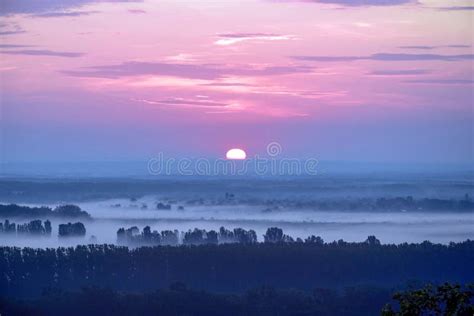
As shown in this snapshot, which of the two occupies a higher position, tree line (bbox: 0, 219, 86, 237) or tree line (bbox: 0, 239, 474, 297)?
tree line (bbox: 0, 219, 86, 237)

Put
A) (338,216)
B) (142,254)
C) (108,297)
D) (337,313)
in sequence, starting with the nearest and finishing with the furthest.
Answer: (337,313) → (108,297) → (142,254) → (338,216)

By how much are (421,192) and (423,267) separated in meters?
5.00

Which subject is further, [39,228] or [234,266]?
[39,228]

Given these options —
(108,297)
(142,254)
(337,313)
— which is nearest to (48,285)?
(108,297)

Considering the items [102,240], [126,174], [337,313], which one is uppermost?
[126,174]

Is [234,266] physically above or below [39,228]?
below

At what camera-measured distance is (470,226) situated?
689 inches

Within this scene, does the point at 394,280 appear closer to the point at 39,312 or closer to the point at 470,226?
the point at 470,226

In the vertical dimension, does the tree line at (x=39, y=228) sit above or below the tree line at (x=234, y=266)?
above

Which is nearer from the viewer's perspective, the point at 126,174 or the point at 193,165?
the point at 193,165

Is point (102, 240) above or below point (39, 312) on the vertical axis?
above

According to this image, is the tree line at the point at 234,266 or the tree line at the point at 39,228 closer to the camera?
the tree line at the point at 234,266

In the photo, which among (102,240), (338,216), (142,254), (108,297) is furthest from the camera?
(338,216)

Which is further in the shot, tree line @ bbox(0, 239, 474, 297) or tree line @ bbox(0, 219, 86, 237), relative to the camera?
tree line @ bbox(0, 219, 86, 237)
